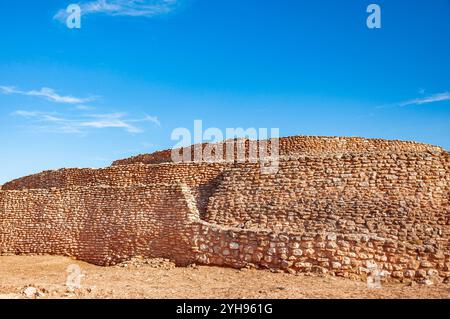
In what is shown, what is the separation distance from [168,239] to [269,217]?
→ 3168 mm

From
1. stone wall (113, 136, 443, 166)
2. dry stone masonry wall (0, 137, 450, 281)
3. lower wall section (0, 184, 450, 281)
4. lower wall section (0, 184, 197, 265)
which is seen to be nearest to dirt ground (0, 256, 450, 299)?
lower wall section (0, 184, 450, 281)

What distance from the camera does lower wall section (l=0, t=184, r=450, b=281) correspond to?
10.3 meters

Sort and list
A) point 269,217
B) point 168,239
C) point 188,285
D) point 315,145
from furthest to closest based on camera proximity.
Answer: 1. point 315,145
2. point 168,239
3. point 269,217
4. point 188,285

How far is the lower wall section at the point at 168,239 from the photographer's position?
33.7 feet

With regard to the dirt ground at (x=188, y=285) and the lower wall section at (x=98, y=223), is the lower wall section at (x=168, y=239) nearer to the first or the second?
the lower wall section at (x=98, y=223)

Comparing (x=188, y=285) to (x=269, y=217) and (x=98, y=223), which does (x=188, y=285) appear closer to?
(x=269, y=217)

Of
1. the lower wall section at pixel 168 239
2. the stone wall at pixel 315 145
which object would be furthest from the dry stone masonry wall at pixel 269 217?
the stone wall at pixel 315 145

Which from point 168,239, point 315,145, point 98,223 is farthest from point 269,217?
point 315,145

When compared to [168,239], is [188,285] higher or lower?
lower

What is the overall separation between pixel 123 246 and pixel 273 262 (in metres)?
5.88

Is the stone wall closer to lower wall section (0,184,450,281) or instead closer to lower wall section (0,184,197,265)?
lower wall section (0,184,197,265)

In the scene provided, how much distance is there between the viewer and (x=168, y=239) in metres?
13.9

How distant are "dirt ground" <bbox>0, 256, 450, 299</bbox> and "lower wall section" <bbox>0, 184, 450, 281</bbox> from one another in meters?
0.48
